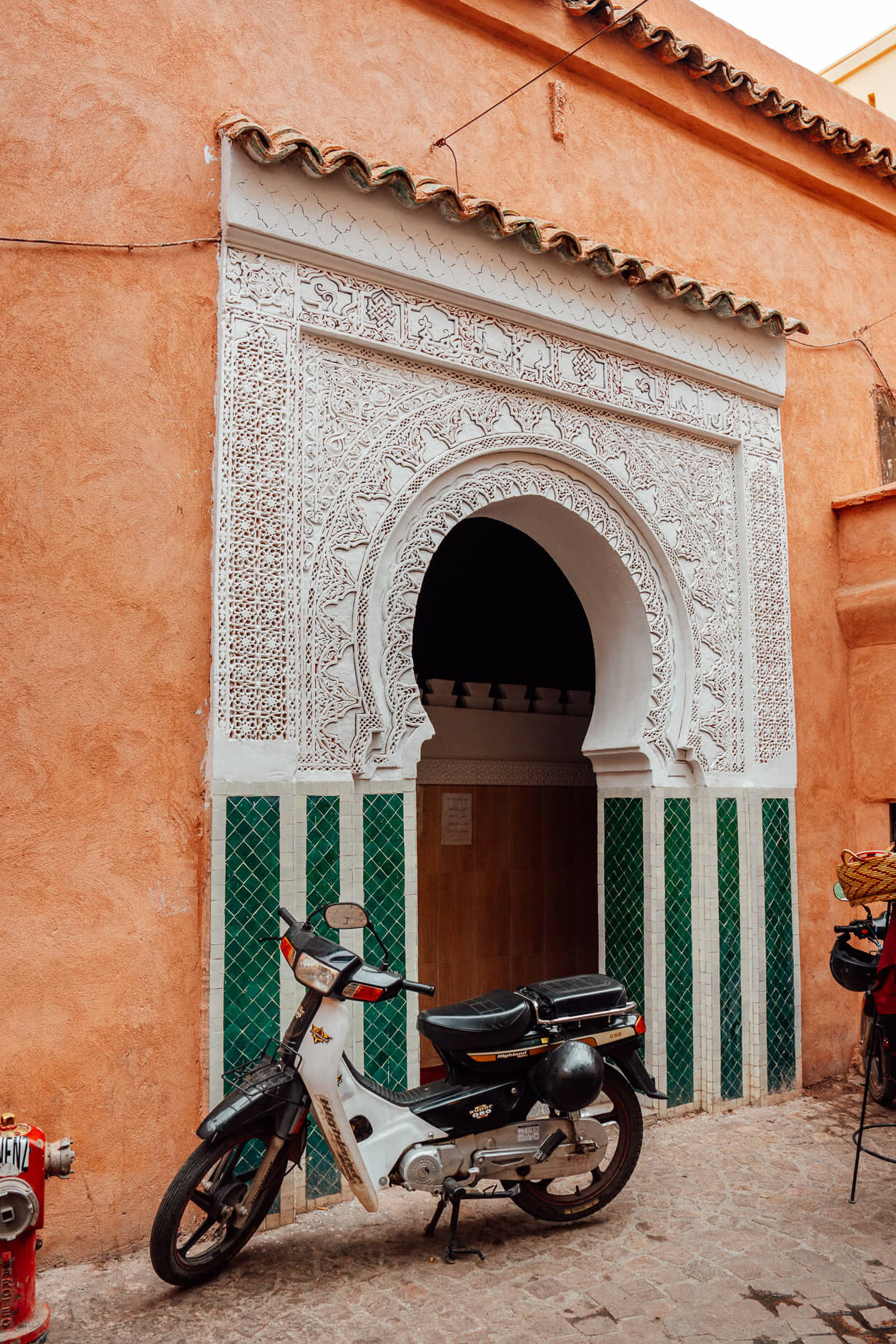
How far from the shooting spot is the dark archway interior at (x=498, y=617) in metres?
7.29

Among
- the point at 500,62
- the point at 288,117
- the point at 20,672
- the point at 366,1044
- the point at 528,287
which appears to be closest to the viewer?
the point at 20,672

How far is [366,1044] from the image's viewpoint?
4188mm

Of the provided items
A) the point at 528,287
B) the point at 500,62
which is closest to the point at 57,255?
the point at 528,287

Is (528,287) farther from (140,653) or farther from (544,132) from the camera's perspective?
(140,653)

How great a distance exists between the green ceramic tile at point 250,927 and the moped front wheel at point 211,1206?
527mm

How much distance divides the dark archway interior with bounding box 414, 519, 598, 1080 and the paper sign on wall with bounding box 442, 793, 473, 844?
0.01 m

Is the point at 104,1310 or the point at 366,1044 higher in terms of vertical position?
the point at 366,1044

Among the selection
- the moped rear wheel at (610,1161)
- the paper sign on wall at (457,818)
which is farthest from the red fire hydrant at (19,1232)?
the paper sign on wall at (457,818)

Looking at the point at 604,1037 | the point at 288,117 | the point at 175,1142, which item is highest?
the point at 288,117

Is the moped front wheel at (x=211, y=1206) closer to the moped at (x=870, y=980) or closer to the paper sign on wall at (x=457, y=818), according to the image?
the moped at (x=870, y=980)

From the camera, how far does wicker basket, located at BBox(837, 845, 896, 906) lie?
3.92 m

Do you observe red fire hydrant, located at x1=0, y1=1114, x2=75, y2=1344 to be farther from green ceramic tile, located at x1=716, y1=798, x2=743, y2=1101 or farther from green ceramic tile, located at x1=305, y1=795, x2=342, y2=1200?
green ceramic tile, located at x1=716, y1=798, x2=743, y2=1101

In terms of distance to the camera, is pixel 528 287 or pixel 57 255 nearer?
pixel 57 255

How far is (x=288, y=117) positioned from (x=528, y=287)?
4.24 feet
